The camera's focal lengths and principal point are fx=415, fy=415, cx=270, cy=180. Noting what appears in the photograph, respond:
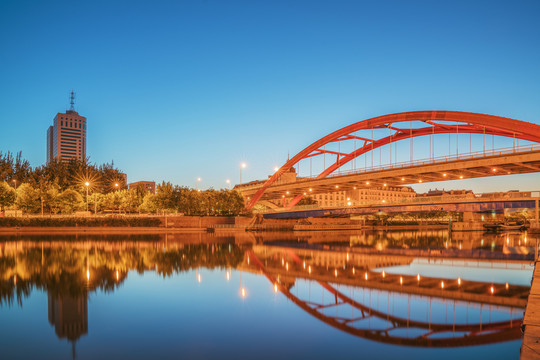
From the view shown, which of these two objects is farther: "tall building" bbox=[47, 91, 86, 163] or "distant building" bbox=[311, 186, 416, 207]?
"tall building" bbox=[47, 91, 86, 163]

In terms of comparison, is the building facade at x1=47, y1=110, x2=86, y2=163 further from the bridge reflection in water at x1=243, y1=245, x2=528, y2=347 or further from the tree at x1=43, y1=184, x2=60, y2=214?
the bridge reflection in water at x1=243, y1=245, x2=528, y2=347

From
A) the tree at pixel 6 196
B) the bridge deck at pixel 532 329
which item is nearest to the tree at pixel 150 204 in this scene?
the tree at pixel 6 196

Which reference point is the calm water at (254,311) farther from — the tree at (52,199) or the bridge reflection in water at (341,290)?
the tree at (52,199)

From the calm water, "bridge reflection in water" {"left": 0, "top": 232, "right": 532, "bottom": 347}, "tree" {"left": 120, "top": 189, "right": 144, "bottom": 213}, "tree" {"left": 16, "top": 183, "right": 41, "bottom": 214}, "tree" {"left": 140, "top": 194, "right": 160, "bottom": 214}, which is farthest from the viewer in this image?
"tree" {"left": 140, "top": 194, "right": 160, "bottom": 214}

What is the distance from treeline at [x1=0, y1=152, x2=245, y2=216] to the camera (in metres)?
57.7

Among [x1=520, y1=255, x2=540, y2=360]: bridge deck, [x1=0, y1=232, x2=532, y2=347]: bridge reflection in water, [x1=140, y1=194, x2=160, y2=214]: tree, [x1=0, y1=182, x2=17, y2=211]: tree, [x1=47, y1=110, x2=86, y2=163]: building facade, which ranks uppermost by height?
[x1=47, y1=110, x2=86, y2=163]: building facade

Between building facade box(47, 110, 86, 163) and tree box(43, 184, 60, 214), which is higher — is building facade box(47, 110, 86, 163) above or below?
above

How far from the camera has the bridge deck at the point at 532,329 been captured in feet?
22.0

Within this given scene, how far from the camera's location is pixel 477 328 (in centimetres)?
1055

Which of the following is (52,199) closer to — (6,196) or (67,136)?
(6,196)

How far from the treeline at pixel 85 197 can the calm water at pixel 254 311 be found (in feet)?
132

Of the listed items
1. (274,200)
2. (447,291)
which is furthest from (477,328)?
(274,200)

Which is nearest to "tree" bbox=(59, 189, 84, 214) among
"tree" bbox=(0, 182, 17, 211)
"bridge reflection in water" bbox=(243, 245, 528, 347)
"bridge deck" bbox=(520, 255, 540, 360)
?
"tree" bbox=(0, 182, 17, 211)

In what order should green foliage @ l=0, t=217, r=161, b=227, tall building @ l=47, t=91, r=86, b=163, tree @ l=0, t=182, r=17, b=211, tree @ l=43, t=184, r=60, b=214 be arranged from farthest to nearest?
tall building @ l=47, t=91, r=86, b=163 → tree @ l=43, t=184, r=60, b=214 → tree @ l=0, t=182, r=17, b=211 → green foliage @ l=0, t=217, r=161, b=227
